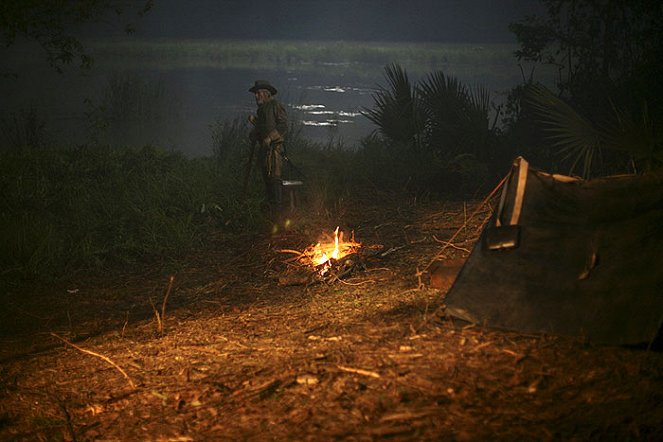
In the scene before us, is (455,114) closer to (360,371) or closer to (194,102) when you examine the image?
(360,371)

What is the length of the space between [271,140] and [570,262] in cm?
563

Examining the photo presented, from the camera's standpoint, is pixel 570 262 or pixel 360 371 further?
pixel 570 262

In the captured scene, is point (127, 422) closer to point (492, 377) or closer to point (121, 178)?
point (492, 377)

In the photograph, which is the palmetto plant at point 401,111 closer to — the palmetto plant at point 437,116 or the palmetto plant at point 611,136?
the palmetto plant at point 437,116

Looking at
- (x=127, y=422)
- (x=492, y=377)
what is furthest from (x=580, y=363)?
(x=127, y=422)

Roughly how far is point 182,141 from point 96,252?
1447cm

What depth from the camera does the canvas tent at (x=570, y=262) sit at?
12.5 feet

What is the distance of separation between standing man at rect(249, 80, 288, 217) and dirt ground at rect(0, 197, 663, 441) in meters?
2.87

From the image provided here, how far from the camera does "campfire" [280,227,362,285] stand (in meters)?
6.28

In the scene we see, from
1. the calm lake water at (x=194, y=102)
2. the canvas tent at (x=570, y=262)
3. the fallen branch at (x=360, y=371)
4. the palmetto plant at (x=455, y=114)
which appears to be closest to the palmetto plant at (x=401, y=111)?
the palmetto plant at (x=455, y=114)

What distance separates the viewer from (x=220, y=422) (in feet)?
11.1

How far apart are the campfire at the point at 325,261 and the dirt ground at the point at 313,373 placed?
142mm

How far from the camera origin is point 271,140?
889 cm

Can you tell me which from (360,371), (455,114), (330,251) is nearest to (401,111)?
(455,114)
